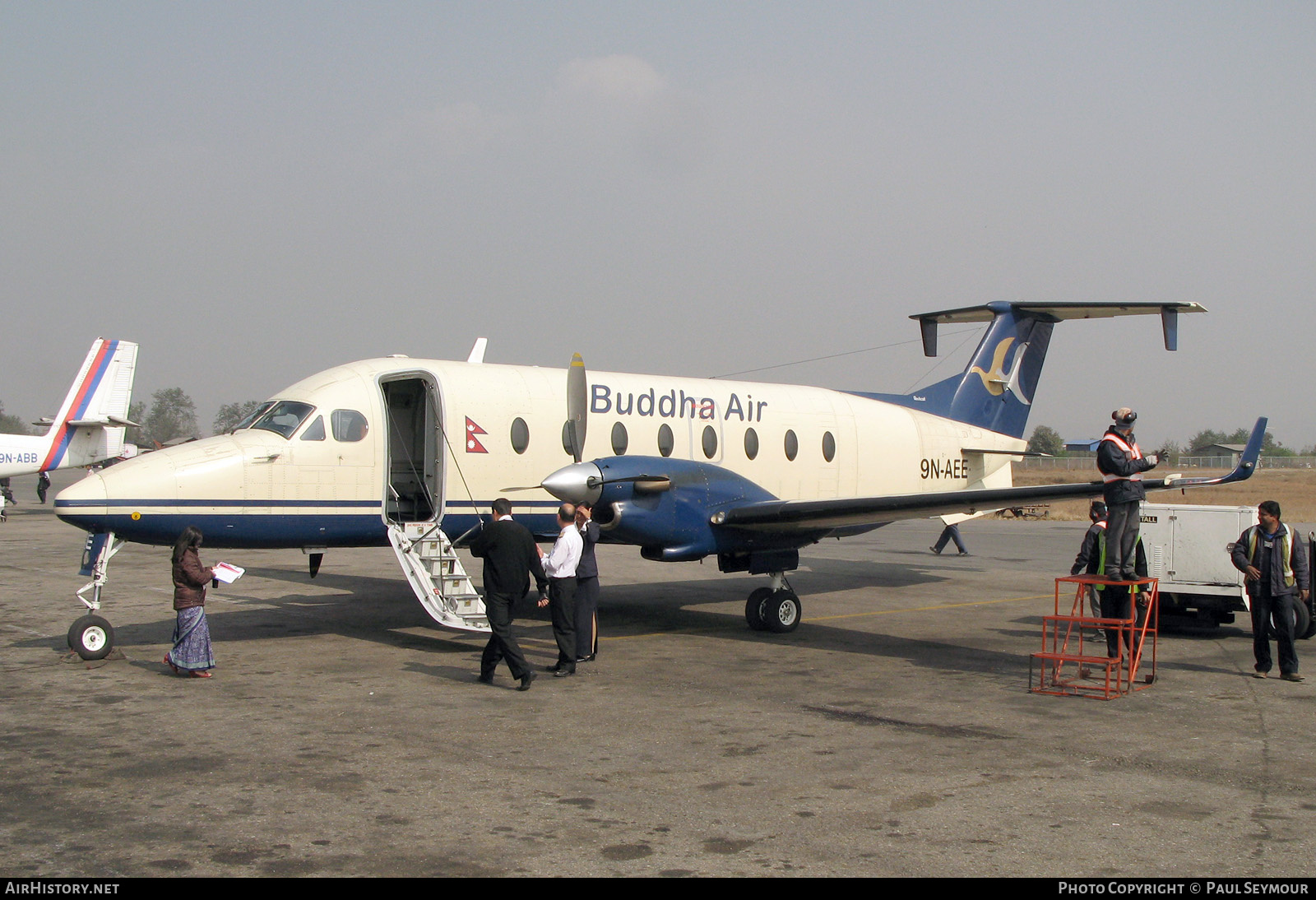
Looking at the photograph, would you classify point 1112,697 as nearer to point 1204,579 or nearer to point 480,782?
point 1204,579

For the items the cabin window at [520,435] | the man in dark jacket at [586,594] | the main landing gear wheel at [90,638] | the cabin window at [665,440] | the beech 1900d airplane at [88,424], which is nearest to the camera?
the main landing gear wheel at [90,638]

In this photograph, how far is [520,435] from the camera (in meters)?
13.3

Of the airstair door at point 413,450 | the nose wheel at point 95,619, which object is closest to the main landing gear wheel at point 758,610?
the airstair door at point 413,450

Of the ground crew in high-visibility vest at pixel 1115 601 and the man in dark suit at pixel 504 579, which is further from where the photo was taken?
the ground crew in high-visibility vest at pixel 1115 601

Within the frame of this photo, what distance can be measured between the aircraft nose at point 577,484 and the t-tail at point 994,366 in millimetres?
7727

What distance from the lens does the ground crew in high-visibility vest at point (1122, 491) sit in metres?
9.85

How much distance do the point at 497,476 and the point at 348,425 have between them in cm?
195

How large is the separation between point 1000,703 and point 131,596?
13.3 m

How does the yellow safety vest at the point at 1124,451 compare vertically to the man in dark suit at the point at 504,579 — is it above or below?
above

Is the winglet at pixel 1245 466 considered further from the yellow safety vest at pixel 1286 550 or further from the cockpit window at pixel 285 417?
the cockpit window at pixel 285 417

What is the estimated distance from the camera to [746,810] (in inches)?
234

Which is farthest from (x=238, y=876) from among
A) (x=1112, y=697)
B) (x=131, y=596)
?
(x=131, y=596)

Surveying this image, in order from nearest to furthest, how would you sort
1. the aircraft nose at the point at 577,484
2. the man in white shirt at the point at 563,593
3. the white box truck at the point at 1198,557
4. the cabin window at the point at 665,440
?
1. the man in white shirt at the point at 563,593
2. the aircraft nose at the point at 577,484
3. the white box truck at the point at 1198,557
4. the cabin window at the point at 665,440

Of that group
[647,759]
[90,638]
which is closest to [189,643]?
[90,638]
